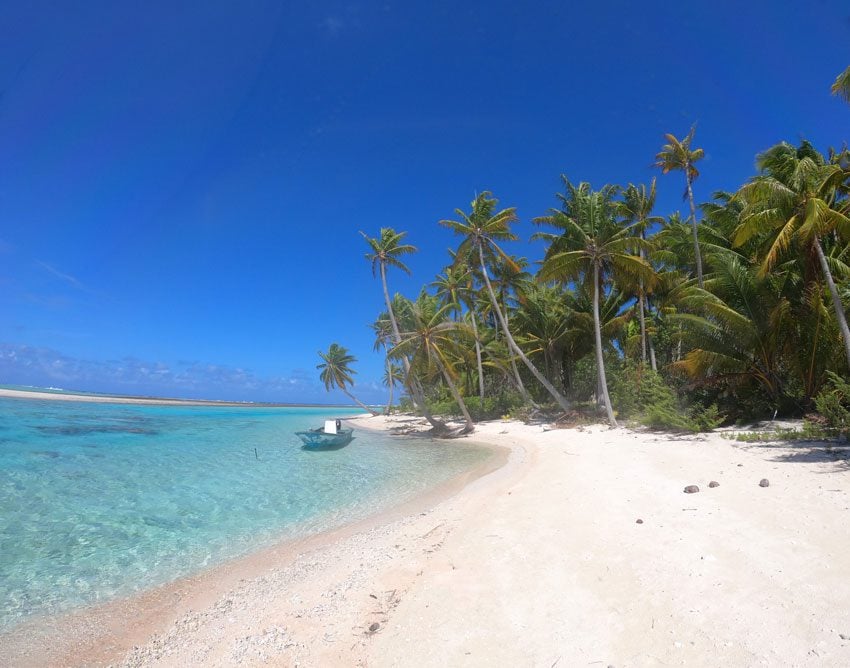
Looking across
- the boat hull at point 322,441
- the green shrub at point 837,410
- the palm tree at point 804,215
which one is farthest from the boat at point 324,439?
the palm tree at point 804,215

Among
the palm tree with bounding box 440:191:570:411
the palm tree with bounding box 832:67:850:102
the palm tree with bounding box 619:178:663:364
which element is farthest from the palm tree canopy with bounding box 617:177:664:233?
the palm tree with bounding box 832:67:850:102

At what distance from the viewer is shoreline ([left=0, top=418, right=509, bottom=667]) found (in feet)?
14.8

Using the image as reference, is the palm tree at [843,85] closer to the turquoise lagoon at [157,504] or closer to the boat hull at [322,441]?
the turquoise lagoon at [157,504]

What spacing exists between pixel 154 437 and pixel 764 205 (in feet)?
105

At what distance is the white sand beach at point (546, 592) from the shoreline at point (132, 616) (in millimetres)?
28

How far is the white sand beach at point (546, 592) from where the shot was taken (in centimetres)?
336

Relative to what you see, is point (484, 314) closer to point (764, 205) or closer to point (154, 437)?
point (764, 205)

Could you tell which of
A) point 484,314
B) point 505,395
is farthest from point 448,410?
point 484,314

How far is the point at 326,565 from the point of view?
6238 mm

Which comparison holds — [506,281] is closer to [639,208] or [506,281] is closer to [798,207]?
[639,208]

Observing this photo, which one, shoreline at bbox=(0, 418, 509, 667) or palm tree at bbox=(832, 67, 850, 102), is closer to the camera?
shoreline at bbox=(0, 418, 509, 667)

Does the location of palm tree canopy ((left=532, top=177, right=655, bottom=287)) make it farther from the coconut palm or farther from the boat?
the boat

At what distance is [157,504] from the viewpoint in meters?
10.2

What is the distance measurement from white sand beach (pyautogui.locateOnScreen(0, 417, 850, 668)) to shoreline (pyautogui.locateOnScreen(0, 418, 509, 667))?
0.09 feet
